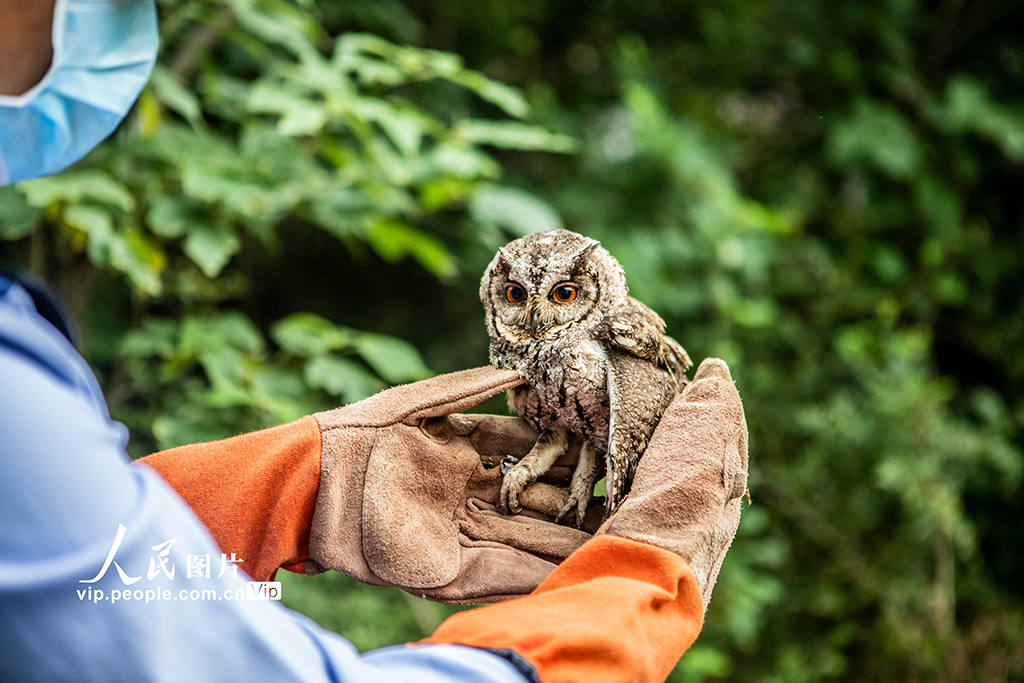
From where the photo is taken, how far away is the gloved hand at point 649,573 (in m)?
0.53

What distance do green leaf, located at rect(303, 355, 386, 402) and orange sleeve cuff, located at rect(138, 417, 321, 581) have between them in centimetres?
54

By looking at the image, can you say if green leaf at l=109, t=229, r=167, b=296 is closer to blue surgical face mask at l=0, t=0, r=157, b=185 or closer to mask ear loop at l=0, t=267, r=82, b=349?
blue surgical face mask at l=0, t=0, r=157, b=185

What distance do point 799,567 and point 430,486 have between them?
2.19 m

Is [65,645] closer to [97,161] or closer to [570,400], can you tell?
[570,400]

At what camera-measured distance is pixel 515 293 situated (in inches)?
37.0

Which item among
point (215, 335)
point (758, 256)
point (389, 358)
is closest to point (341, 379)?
point (389, 358)

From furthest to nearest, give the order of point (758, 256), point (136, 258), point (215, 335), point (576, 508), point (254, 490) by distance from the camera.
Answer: point (758, 256)
point (215, 335)
point (136, 258)
point (576, 508)
point (254, 490)

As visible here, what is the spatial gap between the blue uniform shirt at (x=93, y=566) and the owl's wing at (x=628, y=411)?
44 cm

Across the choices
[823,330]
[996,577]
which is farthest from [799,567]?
[823,330]

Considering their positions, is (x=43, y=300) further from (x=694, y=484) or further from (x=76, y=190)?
(x=76, y=190)

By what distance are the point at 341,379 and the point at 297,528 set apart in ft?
2.01

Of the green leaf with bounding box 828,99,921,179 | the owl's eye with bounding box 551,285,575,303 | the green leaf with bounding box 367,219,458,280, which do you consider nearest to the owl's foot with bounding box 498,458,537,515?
the owl's eye with bounding box 551,285,575,303

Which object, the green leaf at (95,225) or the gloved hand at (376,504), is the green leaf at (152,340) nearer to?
the green leaf at (95,225)

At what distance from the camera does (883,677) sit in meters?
2.40
